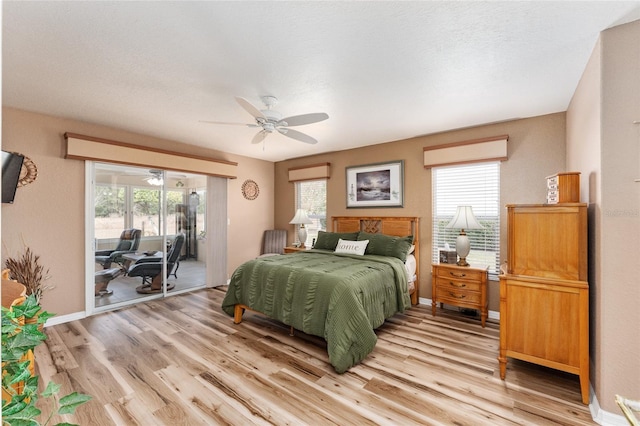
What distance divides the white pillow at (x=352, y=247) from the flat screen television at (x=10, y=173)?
11.8 ft

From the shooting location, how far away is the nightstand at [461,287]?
366 cm

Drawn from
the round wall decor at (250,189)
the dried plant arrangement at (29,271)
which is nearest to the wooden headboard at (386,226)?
the round wall decor at (250,189)

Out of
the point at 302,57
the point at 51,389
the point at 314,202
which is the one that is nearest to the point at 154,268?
the point at 314,202

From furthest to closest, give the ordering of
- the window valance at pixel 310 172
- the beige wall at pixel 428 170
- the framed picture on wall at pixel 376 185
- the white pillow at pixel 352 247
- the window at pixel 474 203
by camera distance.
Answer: the window valance at pixel 310 172 < the framed picture on wall at pixel 376 185 < the white pillow at pixel 352 247 < the window at pixel 474 203 < the beige wall at pixel 428 170

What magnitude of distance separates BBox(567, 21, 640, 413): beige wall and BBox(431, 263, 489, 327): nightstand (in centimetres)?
142

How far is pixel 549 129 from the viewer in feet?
11.8

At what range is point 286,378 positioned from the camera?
2.62 meters

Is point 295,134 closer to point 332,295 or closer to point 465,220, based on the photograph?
point 332,295

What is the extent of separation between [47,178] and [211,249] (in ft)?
7.69

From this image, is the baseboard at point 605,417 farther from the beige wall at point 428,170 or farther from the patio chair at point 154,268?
the patio chair at point 154,268

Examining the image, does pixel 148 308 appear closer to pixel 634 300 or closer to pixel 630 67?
pixel 634 300

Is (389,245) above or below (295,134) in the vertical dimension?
below

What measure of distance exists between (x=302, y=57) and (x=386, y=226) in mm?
2941

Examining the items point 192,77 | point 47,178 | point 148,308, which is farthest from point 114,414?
point 47,178
